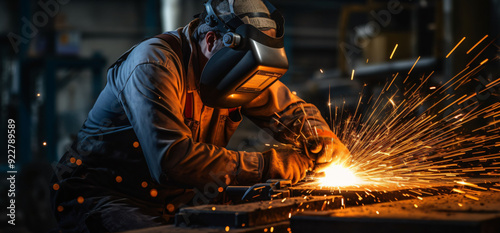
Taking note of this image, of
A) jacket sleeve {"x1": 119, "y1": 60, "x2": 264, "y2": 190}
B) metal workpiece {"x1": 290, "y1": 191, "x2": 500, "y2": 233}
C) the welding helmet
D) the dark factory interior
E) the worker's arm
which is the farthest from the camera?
the worker's arm

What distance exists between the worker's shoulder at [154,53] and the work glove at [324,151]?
0.73m

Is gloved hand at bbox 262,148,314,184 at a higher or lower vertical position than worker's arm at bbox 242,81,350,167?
lower

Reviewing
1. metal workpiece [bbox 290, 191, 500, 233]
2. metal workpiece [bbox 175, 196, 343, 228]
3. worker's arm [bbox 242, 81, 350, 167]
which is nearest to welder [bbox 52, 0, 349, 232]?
worker's arm [bbox 242, 81, 350, 167]

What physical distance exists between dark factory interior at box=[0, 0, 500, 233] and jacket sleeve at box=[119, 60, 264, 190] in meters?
0.09

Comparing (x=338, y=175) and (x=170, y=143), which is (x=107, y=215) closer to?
(x=170, y=143)

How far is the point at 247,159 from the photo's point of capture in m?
2.22

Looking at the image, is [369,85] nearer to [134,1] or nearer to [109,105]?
[109,105]

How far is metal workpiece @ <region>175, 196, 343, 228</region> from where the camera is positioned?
1.47m

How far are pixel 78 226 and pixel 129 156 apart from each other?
13.8 inches

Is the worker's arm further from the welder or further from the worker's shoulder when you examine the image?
the worker's shoulder

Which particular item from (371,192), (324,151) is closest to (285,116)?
(324,151)

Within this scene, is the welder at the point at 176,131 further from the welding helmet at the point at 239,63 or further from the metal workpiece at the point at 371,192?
the metal workpiece at the point at 371,192

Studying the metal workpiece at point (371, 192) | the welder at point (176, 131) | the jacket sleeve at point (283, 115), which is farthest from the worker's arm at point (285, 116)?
the metal workpiece at point (371, 192)

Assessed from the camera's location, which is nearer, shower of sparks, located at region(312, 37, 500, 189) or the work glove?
the work glove
